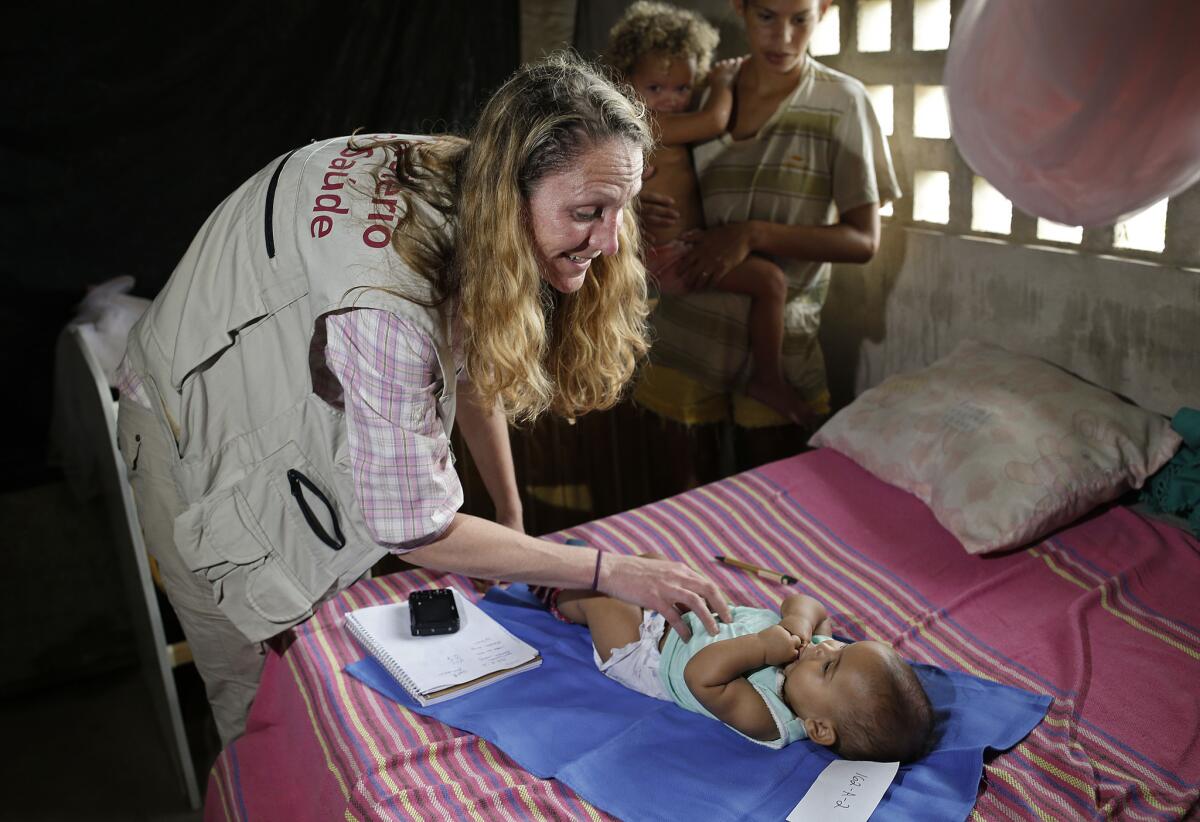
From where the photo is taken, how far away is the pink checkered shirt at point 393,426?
1513 mm

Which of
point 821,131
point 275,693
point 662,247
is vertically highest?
point 821,131

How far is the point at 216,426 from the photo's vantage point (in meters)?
1.79

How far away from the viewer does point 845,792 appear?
1.53m

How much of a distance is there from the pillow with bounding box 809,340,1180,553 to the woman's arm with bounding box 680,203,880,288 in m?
0.37

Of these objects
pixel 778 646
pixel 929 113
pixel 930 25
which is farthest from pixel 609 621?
pixel 930 25

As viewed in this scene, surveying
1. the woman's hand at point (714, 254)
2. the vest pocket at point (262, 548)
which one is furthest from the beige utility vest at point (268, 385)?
the woman's hand at point (714, 254)

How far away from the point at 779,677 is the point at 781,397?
47.5 inches

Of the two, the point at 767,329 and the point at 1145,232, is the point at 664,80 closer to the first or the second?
the point at 767,329

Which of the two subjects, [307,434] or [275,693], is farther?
[275,693]

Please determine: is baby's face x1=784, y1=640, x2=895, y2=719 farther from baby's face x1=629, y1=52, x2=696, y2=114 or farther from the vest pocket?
baby's face x1=629, y1=52, x2=696, y2=114

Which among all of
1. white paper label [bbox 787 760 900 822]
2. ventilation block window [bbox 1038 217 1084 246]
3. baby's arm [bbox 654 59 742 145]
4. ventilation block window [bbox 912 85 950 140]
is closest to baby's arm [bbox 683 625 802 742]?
white paper label [bbox 787 760 900 822]

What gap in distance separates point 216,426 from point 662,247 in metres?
1.42

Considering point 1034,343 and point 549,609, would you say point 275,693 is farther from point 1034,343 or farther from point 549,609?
point 1034,343

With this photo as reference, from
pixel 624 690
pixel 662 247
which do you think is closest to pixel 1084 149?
pixel 624 690
